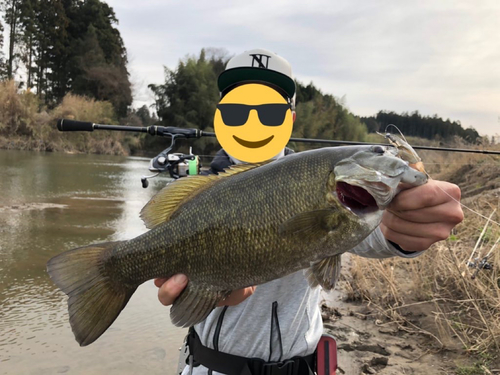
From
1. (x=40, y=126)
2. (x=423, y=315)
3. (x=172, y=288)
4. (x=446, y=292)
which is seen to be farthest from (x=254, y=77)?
(x=40, y=126)

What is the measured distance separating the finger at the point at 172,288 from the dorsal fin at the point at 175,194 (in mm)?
253

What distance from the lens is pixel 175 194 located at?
1.61m

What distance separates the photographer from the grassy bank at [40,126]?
22.8 m

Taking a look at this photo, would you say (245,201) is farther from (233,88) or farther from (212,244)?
(233,88)

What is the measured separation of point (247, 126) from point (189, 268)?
4.00 feet

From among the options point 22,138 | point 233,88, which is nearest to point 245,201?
point 233,88

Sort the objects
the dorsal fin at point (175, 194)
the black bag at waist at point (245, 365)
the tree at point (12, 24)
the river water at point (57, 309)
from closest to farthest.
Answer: the dorsal fin at point (175, 194) < the black bag at waist at point (245, 365) < the river water at point (57, 309) < the tree at point (12, 24)

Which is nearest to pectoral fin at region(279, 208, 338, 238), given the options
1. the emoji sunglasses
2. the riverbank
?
the emoji sunglasses

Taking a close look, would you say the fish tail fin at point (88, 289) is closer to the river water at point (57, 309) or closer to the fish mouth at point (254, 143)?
the fish mouth at point (254, 143)

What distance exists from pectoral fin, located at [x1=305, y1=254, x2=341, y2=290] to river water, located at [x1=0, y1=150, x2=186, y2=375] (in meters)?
2.50

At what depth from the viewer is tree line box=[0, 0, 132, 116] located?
115ft

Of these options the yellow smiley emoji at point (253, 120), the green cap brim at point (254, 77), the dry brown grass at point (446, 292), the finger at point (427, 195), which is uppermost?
the green cap brim at point (254, 77)

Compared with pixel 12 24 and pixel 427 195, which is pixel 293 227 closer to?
pixel 427 195

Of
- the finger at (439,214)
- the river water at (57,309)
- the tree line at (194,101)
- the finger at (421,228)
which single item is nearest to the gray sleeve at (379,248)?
the finger at (421,228)
